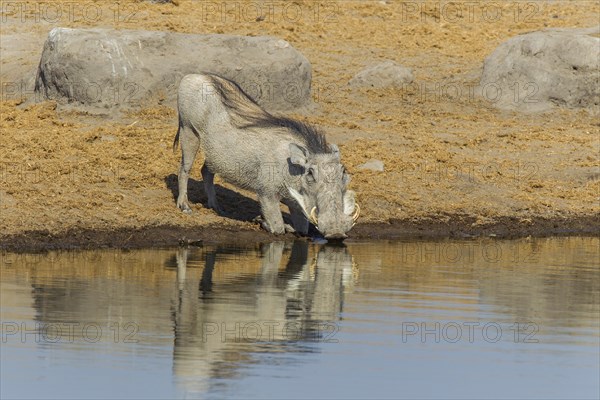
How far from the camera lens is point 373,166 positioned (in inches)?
703

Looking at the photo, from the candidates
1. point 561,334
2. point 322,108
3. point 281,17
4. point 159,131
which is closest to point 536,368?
point 561,334

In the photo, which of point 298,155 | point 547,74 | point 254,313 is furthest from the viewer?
point 547,74

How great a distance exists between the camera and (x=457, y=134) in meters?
20.1

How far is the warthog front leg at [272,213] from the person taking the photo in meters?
15.4

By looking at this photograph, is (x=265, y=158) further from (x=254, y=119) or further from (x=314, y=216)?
(x=314, y=216)

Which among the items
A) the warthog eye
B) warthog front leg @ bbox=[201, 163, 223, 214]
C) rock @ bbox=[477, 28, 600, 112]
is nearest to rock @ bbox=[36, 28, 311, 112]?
rock @ bbox=[477, 28, 600, 112]

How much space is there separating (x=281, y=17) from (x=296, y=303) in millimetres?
13235

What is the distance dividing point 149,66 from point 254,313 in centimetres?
890

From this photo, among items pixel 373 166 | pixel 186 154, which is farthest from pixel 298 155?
pixel 373 166

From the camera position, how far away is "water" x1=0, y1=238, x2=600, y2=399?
943cm

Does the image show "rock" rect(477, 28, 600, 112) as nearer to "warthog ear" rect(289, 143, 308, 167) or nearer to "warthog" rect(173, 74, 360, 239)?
"warthog" rect(173, 74, 360, 239)

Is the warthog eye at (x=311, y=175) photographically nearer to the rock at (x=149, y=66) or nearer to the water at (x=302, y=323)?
the water at (x=302, y=323)

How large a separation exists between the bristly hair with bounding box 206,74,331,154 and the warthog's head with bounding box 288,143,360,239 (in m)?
0.17

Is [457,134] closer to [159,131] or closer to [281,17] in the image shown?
[159,131]
